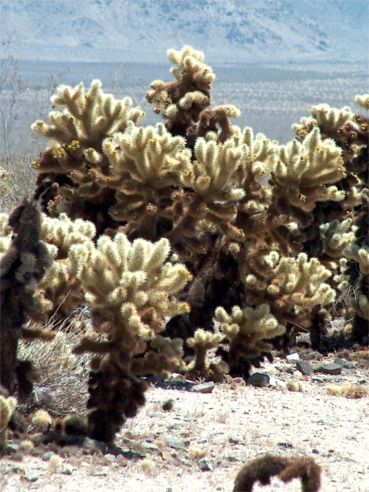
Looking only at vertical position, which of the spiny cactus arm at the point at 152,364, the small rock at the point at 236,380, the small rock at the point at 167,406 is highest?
the spiny cactus arm at the point at 152,364

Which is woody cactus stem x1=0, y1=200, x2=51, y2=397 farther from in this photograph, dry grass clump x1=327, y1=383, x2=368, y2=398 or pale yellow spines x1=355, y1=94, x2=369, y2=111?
pale yellow spines x1=355, y1=94, x2=369, y2=111

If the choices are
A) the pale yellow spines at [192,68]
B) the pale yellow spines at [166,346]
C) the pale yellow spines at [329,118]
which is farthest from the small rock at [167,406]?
the pale yellow spines at [329,118]

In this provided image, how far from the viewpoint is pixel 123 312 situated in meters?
6.71

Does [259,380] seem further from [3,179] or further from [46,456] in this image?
[3,179]

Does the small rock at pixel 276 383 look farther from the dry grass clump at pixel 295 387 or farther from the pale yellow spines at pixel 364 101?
the pale yellow spines at pixel 364 101

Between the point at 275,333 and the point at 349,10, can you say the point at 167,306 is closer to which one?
the point at 275,333

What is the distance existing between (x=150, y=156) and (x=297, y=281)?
2.33m

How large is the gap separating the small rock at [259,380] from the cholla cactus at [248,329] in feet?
0.58

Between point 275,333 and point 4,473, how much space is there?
4.28 m

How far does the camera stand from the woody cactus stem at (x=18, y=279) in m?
6.63

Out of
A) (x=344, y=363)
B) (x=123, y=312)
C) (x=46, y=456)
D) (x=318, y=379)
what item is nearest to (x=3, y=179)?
(x=344, y=363)

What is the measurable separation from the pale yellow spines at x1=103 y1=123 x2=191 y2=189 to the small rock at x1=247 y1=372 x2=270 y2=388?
2.00 meters

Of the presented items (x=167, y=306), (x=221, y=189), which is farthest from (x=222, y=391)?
(x=167, y=306)

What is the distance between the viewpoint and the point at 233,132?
399 inches
